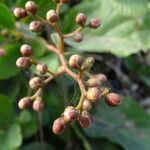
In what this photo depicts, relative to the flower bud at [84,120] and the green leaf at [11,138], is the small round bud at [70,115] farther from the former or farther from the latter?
the green leaf at [11,138]

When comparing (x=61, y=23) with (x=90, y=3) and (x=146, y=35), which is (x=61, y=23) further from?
(x=146, y=35)

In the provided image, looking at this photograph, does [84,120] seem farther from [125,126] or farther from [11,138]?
[125,126]

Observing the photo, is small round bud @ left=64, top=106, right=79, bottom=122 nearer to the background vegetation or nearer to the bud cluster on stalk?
the bud cluster on stalk

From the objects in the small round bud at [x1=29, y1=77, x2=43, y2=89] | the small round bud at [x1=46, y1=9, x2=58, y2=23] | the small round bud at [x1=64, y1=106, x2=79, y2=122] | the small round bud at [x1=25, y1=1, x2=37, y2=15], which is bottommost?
the small round bud at [x1=29, y1=77, x2=43, y2=89]

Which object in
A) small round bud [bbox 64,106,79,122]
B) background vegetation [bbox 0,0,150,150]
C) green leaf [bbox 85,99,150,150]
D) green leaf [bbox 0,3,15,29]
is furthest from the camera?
green leaf [bbox 85,99,150,150]

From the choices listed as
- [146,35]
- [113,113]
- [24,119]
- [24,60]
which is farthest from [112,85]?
[24,60]

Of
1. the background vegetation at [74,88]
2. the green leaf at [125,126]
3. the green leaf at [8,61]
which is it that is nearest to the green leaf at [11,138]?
the background vegetation at [74,88]

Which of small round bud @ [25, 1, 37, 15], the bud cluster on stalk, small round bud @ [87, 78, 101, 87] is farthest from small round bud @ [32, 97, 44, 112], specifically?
small round bud @ [25, 1, 37, 15]
